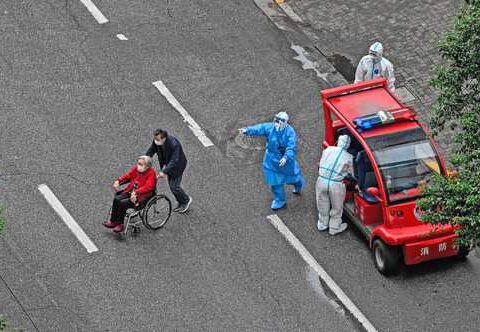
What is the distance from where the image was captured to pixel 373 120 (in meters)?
17.3

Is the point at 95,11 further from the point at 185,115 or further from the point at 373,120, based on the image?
the point at 373,120

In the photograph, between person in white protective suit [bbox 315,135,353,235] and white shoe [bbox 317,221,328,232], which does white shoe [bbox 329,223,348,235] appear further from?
white shoe [bbox 317,221,328,232]

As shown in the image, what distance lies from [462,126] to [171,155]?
15.6ft

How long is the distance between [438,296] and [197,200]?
3.94 meters

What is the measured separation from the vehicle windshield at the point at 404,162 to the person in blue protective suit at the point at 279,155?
1.21m

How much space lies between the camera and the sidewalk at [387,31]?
841 inches

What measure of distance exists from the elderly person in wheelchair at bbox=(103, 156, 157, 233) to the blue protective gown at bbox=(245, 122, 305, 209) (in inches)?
62.9

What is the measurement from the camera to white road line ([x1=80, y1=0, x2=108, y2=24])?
22297 mm

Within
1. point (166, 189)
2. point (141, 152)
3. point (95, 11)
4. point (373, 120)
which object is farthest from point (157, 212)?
point (95, 11)

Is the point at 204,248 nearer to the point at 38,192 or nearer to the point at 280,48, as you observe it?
the point at 38,192

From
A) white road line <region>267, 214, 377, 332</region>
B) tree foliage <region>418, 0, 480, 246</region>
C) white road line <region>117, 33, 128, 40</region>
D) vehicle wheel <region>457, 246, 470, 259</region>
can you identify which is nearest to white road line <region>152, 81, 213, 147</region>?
white road line <region>117, 33, 128, 40</region>

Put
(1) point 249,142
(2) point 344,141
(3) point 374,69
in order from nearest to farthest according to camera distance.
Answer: (2) point 344,141, (3) point 374,69, (1) point 249,142

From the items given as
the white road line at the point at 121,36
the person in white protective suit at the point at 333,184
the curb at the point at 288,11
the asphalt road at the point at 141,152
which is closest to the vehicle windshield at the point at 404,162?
the person in white protective suit at the point at 333,184

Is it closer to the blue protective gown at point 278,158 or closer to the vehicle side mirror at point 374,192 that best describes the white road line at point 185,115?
the blue protective gown at point 278,158
